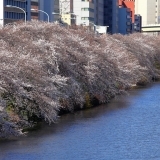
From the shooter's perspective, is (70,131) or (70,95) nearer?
(70,131)

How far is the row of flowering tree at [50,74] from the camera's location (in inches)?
1122

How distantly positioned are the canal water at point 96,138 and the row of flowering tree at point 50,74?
0.86 metres

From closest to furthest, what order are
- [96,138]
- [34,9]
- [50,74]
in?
[96,138]
[50,74]
[34,9]

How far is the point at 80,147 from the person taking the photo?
25.4 metres

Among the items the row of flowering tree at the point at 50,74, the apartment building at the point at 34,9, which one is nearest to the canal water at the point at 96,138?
the row of flowering tree at the point at 50,74

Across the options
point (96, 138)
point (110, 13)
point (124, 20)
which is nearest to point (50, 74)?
point (96, 138)

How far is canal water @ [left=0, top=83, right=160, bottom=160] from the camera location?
78.2ft

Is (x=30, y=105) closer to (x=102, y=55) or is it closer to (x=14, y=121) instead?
(x=14, y=121)

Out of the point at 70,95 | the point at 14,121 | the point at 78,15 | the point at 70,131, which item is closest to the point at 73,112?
the point at 70,95

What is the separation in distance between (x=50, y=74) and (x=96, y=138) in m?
7.23

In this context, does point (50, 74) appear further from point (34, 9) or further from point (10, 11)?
point (34, 9)

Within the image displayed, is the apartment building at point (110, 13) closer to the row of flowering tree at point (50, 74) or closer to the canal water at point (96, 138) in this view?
the row of flowering tree at point (50, 74)

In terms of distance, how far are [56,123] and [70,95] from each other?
404 cm

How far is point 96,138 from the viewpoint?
27.7m
